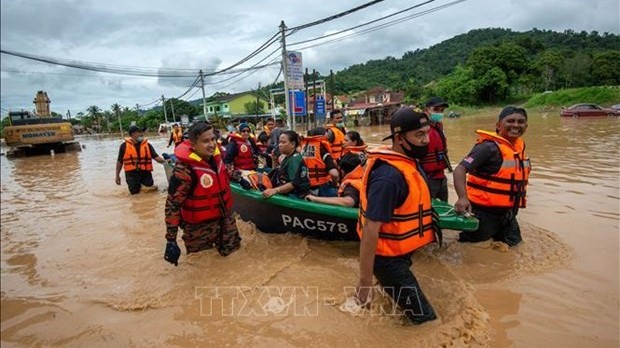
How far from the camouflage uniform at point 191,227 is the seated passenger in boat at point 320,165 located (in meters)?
1.37

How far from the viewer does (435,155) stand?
4766 millimetres

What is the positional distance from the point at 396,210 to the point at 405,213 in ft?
0.21

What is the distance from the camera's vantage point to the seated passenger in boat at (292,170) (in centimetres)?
427

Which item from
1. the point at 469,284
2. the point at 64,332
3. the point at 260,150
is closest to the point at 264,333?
the point at 64,332

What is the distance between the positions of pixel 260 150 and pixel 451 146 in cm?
937

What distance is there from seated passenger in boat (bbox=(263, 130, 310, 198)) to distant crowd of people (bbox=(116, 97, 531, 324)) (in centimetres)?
1

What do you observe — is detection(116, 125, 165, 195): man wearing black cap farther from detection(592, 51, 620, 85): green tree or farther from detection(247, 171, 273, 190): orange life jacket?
detection(592, 51, 620, 85): green tree

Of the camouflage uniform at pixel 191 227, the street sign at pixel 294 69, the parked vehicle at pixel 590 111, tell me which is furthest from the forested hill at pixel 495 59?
the camouflage uniform at pixel 191 227

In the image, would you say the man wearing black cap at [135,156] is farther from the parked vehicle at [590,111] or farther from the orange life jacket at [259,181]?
the parked vehicle at [590,111]

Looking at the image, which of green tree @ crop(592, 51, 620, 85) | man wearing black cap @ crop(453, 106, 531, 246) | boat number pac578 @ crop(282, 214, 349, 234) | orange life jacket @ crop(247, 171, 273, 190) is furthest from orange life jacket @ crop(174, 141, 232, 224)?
green tree @ crop(592, 51, 620, 85)

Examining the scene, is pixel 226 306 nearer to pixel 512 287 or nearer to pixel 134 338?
pixel 134 338

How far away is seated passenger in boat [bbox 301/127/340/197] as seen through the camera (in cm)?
498

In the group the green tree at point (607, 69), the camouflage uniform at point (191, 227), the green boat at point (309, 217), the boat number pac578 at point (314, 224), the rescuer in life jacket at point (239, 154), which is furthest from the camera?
the green tree at point (607, 69)

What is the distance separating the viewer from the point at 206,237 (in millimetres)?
3844
